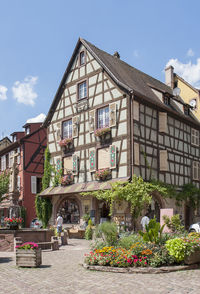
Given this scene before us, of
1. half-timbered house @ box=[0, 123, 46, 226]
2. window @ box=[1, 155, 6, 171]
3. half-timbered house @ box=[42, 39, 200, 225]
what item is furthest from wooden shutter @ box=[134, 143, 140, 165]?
window @ box=[1, 155, 6, 171]

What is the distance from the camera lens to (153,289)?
8.02m

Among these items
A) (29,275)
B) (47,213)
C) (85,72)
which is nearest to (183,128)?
(85,72)

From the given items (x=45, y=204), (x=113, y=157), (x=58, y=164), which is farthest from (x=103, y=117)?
(x=45, y=204)

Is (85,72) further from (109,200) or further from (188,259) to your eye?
(188,259)

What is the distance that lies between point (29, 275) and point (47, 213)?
18.0m

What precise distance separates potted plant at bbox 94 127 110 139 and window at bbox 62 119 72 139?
344cm

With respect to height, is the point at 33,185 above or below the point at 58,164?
below

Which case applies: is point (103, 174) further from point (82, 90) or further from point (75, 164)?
point (82, 90)

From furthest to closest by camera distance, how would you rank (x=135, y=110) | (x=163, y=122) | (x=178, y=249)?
(x=163, y=122)
(x=135, y=110)
(x=178, y=249)

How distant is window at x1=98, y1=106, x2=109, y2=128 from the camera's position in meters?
24.7

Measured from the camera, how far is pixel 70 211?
26.7 m

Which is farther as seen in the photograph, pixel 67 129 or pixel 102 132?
pixel 67 129

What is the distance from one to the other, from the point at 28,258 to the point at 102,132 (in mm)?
13958

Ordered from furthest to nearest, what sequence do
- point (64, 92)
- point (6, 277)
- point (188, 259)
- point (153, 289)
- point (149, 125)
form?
point (64, 92) → point (149, 125) → point (188, 259) → point (6, 277) → point (153, 289)
